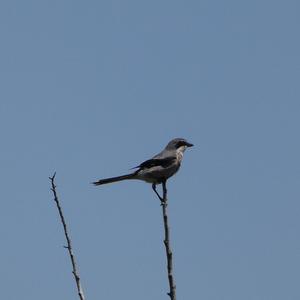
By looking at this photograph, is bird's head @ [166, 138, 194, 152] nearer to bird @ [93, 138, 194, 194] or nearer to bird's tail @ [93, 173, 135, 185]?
bird @ [93, 138, 194, 194]

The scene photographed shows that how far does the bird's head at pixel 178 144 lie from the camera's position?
12.6m

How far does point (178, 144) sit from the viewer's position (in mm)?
12695

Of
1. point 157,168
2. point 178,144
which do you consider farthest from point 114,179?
point 178,144

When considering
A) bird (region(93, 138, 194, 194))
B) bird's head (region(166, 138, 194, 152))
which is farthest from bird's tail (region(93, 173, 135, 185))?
bird's head (region(166, 138, 194, 152))

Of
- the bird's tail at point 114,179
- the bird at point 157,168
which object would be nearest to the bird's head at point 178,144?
the bird at point 157,168

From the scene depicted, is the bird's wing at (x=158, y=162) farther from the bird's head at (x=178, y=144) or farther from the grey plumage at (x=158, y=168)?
the bird's head at (x=178, y=144)

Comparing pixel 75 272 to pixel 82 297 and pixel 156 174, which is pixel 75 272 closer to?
pixel 82 297

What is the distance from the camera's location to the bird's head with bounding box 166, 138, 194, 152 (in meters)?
12.6

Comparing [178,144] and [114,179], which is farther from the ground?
[178,144]

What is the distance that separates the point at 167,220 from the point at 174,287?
3.13 feet

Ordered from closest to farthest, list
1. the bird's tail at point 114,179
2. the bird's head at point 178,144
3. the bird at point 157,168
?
1. the bird's tail at point 114,179
2. the bird at point 157,168
3. the bird's head at point 178,144

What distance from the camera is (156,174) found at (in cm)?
1202

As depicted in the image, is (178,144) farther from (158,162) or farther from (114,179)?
(114,179)

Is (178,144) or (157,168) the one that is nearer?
(157,168)
